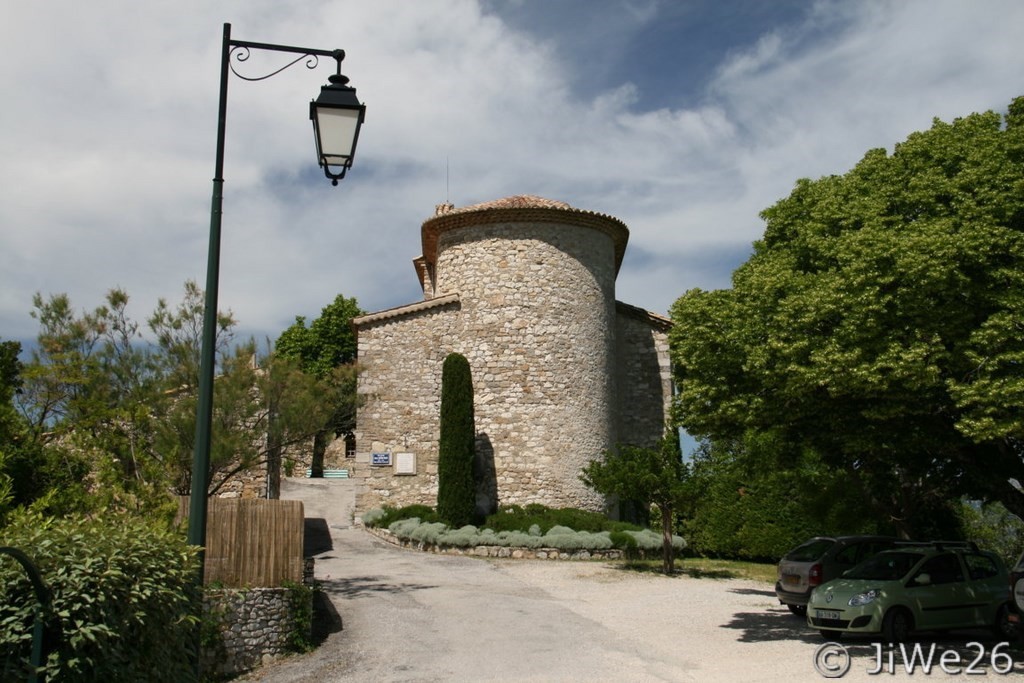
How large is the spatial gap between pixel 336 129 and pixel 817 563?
11.2 m

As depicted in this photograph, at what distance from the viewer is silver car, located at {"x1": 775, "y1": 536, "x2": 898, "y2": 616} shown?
14.1m

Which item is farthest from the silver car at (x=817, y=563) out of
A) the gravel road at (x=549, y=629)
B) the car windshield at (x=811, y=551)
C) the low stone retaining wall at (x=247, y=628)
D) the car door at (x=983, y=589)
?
the low stone retaining wall at (x=247, y=628)

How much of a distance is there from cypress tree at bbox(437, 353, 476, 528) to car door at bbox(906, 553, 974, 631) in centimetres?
1229

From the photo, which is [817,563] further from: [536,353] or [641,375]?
[641,375]

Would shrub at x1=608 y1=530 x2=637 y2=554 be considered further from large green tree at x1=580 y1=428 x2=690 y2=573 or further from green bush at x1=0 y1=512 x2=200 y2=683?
green bush at x1=0 y1=512 x2=200 y2=683

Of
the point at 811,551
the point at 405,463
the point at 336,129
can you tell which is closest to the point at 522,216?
the point at 405,463

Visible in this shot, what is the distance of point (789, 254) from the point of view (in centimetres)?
1305

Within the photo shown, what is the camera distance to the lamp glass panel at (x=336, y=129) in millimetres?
6766

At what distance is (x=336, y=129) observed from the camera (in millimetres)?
6793

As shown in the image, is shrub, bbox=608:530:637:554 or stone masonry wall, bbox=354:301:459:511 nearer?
shrub, bbox=608:530:637:554

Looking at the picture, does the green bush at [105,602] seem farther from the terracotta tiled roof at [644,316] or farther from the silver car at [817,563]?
the terracotta tiled roof at [644,316]

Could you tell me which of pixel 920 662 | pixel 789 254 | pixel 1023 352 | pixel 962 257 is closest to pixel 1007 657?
pixel 920 662

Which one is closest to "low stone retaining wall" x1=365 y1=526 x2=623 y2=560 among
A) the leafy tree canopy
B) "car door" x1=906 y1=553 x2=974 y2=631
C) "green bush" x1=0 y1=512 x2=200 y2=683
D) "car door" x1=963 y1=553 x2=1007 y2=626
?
"car door" x1=963 y1=553 x2=1007 y2=626

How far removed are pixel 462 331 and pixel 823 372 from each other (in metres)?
15.2
